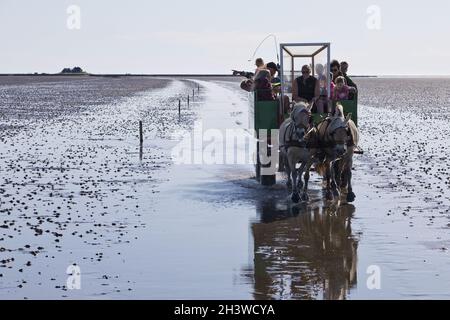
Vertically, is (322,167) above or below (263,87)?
below

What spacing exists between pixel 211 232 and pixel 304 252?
8.74 feet

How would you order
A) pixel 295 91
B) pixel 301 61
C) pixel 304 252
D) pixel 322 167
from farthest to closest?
pixel 301 61 < pixel 295 91 < pixel 322 167 < pixel 304 252

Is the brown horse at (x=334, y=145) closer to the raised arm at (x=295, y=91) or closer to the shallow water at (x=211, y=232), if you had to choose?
the shallow water at (x=211, y=232)

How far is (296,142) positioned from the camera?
71.8 ft

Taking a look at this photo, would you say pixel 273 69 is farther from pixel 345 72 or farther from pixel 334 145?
pixel 334 145

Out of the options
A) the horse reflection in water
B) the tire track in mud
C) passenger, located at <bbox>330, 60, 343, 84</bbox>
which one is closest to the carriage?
passenger, located at <bbox>330, 60, 343, 84</bbox>

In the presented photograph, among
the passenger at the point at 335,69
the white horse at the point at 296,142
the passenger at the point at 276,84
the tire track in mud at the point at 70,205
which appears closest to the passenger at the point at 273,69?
the passenger at the point at 276,84

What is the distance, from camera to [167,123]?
58.0 meters

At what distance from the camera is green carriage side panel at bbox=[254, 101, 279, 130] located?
978 inches

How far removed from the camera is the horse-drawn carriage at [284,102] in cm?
2461

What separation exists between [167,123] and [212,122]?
9.26 ft

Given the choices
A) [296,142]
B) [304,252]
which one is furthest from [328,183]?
[304,252]
